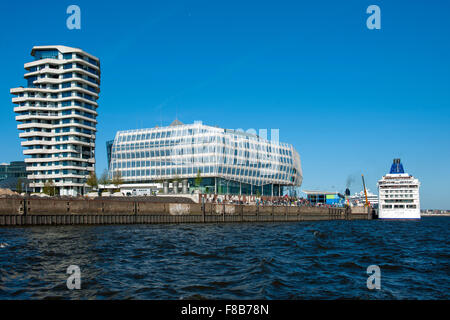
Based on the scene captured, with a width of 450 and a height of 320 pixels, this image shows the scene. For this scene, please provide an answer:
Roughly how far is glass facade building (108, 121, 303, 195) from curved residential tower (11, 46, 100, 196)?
669 inches

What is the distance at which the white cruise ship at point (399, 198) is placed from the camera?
141 m

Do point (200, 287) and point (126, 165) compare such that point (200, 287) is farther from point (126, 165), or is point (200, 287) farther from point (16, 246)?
point (126, 165)

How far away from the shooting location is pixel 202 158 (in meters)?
144

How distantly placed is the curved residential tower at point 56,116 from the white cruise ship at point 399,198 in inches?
4239

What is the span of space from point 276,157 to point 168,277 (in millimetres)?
143767

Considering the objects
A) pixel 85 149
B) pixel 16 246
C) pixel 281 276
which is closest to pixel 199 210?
pixel 16 246

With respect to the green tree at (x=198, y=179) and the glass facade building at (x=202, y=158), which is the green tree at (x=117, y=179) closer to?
the glass facade building at (x=202, y=158)

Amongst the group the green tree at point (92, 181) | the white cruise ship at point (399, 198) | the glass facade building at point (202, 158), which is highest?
the glass facade building at point (202, 158)

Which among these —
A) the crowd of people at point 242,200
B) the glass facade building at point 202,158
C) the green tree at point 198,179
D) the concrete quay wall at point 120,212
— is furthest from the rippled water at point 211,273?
the glass facade building at point 202,158

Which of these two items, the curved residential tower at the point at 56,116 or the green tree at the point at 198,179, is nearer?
the green tree at the point at 198,179

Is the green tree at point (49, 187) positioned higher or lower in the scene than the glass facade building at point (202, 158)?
lower

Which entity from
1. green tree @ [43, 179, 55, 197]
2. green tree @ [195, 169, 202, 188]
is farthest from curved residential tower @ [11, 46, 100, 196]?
green tree @ [195, 169, 202, 188]

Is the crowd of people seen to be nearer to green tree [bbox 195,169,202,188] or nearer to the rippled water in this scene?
green tree [bbox 195,169,202,188]

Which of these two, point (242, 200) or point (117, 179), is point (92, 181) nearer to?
point (117, 179)
